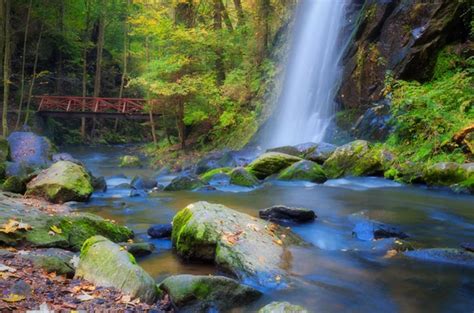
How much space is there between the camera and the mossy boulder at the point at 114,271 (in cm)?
415

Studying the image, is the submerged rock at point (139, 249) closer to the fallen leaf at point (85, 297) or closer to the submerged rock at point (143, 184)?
the fallen leaf at point (85, 297)

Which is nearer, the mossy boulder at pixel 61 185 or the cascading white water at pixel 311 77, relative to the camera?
the mossy boulder at pixel 61 185

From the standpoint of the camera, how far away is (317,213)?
8422 mm

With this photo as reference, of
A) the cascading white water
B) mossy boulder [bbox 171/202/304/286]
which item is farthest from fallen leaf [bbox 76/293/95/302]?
the cascading white water

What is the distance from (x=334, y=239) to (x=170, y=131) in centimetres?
1814

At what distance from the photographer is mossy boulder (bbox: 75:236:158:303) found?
4148 mm

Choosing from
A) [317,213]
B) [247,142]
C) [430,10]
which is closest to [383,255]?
[317,213]

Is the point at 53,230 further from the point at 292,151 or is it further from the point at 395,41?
the point at 395,41

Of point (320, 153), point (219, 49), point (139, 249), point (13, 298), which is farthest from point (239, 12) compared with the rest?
point (13, 298)

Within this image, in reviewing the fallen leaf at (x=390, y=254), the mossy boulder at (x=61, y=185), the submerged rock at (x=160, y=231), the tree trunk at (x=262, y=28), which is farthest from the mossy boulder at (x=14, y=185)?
the tree trunk at (x=262, y=28)

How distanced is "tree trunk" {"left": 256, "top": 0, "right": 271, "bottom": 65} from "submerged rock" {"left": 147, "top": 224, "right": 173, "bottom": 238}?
15894mm

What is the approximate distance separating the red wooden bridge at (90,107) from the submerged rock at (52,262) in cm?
1915

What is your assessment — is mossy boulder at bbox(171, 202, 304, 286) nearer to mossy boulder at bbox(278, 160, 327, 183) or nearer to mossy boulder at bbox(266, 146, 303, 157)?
mossy boulder at bbox(278, 160, 327, 183)

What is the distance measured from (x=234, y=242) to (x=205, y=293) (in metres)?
1.22
